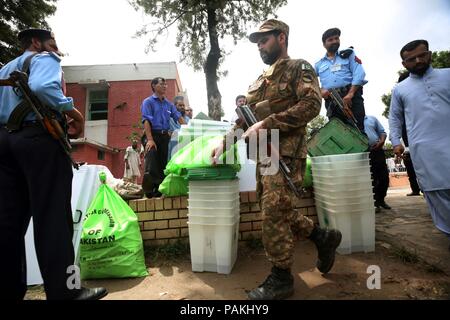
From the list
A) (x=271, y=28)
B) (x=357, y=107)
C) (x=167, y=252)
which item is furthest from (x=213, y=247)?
(x=357, y=107)

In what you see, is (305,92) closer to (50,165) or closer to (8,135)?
(50,165)

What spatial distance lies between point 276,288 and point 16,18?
1440 centimetres

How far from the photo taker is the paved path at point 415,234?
2.12 meters

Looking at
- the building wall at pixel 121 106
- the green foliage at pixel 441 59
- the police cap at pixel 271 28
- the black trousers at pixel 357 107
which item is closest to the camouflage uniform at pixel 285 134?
the police cap at pixel 271 28

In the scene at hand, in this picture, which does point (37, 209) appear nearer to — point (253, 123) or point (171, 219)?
point (171, 219)

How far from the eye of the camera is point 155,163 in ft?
11.5

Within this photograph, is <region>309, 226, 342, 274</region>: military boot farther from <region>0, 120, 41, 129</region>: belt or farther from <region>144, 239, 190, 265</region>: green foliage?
<region>0, 120, 41, 129</region>: belt

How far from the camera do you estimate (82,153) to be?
42.0 feet

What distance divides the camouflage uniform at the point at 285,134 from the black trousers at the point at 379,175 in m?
2.18

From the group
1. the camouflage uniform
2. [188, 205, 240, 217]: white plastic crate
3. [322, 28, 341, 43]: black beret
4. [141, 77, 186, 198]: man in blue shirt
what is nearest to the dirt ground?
the camouflage uniform

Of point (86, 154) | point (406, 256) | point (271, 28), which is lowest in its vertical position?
point (406, 256)

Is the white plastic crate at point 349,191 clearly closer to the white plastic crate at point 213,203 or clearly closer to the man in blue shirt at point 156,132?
the white plastic crate at point 213,203
